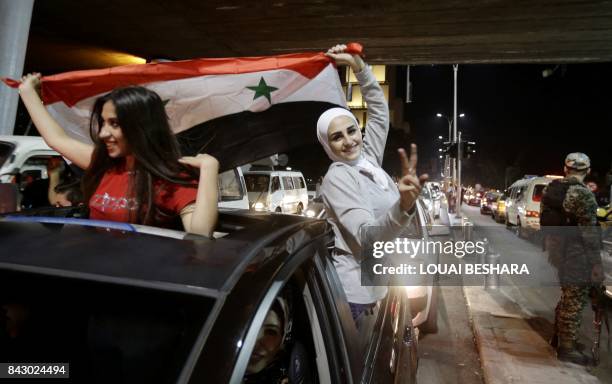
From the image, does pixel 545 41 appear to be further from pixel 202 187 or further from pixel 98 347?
pixel 98 347

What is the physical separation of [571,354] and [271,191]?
11.9 metres

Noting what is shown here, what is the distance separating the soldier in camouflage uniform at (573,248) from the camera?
14.0 ft

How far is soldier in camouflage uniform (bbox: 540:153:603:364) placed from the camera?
426 cm

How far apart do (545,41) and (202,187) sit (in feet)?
36.8

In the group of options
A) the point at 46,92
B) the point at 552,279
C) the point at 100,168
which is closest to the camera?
the point at 100,168

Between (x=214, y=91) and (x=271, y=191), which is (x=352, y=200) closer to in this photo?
(x=214, y=91)

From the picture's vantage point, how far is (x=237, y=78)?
10.7ft

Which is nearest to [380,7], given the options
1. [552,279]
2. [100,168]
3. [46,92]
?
[552,279]

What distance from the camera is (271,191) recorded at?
1558 centimetres

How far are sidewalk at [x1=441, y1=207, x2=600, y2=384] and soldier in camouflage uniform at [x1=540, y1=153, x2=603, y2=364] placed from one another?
0.73 feet

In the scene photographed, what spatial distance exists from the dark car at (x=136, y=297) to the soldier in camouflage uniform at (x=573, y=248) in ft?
12.1

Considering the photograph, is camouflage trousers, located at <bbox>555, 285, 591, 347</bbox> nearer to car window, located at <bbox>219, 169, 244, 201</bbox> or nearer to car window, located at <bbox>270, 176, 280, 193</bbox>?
car window, located at <bbox>219, 169, 244, 201</bbox>

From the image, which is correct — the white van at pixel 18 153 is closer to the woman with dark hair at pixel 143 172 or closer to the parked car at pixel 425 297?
the woman with dark hair at pixel 143 172

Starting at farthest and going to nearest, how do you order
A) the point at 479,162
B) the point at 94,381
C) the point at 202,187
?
the point at 479,162 → the point at 202,187 → the point at 94,381
